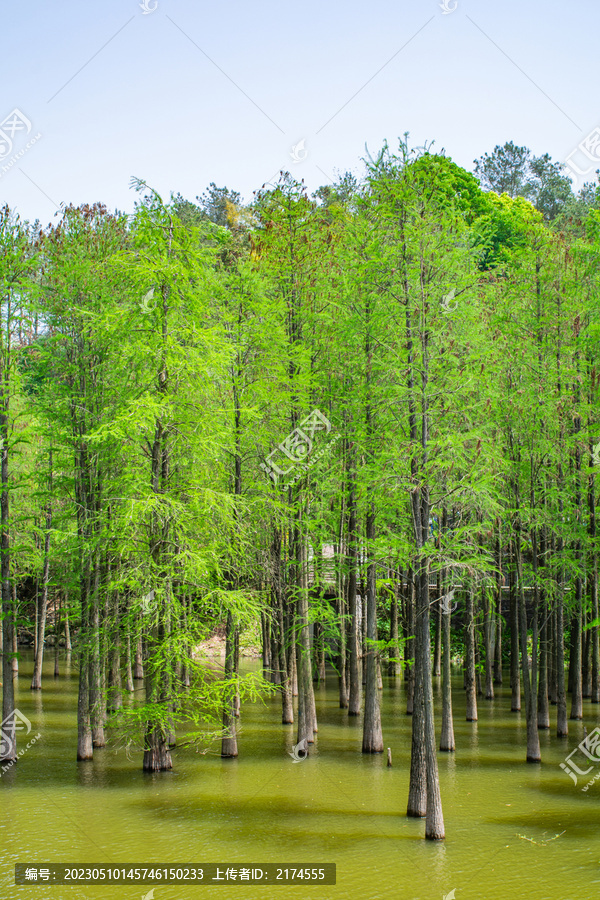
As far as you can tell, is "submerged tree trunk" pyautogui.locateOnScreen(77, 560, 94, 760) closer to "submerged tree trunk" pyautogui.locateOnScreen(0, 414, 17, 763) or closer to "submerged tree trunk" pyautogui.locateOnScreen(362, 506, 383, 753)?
"submerged tree trunk" pyautogui.locateOnScreen(0, 414, 17, 763)

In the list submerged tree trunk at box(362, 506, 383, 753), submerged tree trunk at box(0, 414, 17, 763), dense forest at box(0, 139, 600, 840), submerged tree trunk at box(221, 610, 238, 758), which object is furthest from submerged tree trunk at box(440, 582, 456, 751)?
submerged tree trunk at box(0, 414, 17, 763)

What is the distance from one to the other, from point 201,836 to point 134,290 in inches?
447

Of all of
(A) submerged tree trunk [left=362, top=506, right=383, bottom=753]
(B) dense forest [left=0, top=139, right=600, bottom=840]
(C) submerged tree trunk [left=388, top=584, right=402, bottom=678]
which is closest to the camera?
(B) dense forest [left=0, top=139, right=600, bottom=840]

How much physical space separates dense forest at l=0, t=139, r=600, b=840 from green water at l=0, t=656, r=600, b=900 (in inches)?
34.1

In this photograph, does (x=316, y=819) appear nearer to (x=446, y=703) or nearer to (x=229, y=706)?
(x=229, y=706)

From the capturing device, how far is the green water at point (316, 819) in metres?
11.1

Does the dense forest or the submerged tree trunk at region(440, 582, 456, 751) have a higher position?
the dense forest

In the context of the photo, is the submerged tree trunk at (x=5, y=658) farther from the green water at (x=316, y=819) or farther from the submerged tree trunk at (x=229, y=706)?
the submerged tree trunk at (x=229, y=706)

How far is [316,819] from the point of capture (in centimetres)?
1409

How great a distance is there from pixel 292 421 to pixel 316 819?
33.9 ft

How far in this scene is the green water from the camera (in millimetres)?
11125

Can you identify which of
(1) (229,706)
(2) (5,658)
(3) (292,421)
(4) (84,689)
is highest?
(3) (292,421)

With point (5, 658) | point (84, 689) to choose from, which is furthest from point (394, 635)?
point (5, 658)

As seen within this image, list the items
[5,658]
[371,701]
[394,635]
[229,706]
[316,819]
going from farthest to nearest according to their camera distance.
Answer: [394,635], [371,701], [5,658], [229,706], [316,819]
